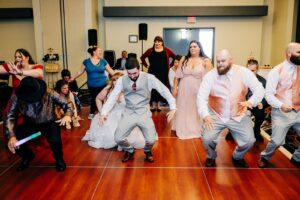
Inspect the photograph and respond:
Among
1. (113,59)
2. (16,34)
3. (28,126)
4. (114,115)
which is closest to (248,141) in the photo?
(114,115)

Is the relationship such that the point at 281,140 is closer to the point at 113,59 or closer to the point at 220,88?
the point at 220,88

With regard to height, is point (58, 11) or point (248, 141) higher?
point (58, 11)

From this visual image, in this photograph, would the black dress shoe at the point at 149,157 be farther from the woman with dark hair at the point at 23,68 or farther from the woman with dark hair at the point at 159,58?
the woman with dark hair at the point at 159,58

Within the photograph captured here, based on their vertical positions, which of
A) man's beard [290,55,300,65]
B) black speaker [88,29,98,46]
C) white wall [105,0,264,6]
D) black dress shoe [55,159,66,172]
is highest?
white wall [105,0,264,6]

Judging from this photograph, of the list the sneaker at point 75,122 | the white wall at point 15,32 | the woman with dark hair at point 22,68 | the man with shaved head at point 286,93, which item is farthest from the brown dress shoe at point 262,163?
the white wall at point 15,32

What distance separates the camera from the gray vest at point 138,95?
3.23 meters

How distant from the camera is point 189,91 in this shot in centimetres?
436

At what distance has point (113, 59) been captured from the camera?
865 centimetres

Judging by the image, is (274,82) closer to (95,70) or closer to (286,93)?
(286,93)

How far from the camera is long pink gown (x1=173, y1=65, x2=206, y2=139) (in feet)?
14.2

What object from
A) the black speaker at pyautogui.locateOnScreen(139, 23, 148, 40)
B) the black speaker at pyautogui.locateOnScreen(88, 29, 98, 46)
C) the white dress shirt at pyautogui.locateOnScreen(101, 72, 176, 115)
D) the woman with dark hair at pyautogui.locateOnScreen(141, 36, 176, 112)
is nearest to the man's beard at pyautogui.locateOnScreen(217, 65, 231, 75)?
the white dress shirt at pyautogui.locateOnScreen(101, 72, 176, 115)

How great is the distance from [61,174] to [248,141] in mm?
Result: 2031

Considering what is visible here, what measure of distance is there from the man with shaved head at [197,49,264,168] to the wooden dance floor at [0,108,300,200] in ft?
1.28

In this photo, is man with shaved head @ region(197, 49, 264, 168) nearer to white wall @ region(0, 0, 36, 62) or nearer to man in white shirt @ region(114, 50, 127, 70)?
man in white shirt @ region(114, 50, 127, 70)
